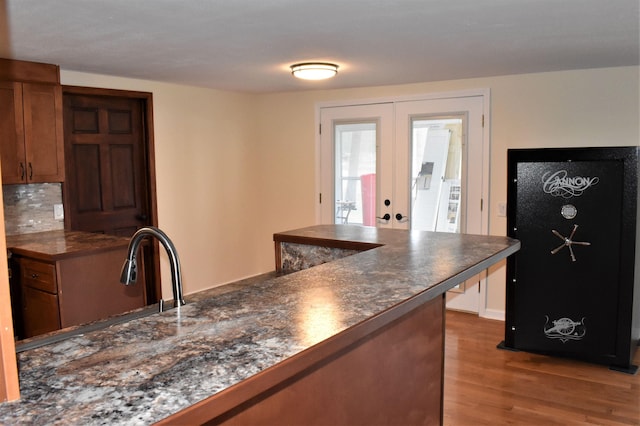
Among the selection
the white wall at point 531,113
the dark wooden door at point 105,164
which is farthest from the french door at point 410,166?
the dark wooden door at point 105,164

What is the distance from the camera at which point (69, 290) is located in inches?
133

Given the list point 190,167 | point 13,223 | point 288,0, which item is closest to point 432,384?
point 288,0

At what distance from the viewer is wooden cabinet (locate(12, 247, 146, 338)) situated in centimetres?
334

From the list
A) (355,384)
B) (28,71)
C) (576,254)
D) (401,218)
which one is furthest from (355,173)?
(355,384)

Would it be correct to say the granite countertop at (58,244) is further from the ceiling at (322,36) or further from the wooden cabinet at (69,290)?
the ceiling at (322,36)

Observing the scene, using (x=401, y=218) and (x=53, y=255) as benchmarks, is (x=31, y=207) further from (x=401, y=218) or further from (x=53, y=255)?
(x=401, y=218)

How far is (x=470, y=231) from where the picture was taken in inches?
190

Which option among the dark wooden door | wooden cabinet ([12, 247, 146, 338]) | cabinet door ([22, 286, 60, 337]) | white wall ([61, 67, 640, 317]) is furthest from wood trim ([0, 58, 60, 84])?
cabinet door ([22, 286, 60, 337])

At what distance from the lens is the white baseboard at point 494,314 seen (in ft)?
15.5

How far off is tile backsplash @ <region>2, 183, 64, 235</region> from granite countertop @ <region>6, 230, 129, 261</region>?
90 millimetres

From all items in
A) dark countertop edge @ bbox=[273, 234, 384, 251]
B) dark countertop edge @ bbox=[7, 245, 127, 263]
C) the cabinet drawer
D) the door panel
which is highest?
the door panel

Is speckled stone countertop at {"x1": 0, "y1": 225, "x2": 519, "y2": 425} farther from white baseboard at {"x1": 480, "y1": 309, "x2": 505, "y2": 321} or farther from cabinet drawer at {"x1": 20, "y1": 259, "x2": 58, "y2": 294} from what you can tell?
white baseboard at {"x1": 480, "y1": 309, "x2": 505, "y2": 321}

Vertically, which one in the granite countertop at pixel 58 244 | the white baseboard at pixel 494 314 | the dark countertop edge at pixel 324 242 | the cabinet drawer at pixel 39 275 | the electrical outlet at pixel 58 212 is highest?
the electrical outlet at pixel 58 212

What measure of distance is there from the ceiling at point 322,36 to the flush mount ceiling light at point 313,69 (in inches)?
3.6
